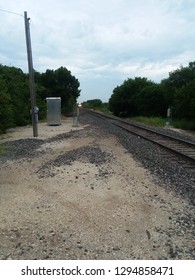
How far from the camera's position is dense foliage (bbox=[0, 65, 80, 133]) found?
22094 millimetres

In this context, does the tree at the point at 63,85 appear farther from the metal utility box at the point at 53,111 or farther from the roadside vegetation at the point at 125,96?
the metal utility box at the point at 53,111

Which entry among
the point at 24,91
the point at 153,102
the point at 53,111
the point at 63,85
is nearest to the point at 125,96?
the point at 63,85

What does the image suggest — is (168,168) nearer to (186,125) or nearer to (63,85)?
(186,125)

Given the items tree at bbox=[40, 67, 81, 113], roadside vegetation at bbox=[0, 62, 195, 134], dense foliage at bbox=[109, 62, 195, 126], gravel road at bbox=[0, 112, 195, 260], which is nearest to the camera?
gravel road at bbox=[0, 112, 195, 260]

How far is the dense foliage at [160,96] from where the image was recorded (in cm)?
2998

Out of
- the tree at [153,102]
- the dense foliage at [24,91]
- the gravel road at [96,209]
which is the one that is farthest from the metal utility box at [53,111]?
the tree at [153,102]

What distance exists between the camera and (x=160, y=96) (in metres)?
47.2

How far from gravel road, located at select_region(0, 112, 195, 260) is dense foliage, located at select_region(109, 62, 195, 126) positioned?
2041cm

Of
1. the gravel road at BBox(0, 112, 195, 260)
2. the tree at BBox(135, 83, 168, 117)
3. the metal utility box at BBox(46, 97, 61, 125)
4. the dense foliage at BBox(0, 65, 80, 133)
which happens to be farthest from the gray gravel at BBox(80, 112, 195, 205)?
the tree at BBox(135, 83, 168, 117)

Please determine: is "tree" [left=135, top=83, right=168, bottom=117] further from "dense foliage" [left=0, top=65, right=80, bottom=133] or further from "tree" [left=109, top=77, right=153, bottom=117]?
"dense foliage" [left=0, top=65, right=80, bottom=133]

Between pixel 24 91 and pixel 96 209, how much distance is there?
25.9 metres

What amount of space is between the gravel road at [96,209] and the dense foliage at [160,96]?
2041 cm

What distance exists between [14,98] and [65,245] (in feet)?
78.5

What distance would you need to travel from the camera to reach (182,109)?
99.3ft
